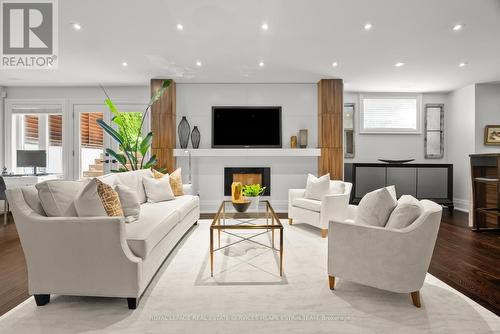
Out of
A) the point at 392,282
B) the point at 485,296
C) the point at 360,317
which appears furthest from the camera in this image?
the point at 485,296

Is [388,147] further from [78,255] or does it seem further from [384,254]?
[78,255]

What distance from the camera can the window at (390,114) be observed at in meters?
6.82

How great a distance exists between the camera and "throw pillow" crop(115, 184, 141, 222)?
2734 millimetres

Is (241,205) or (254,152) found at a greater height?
(254,152)

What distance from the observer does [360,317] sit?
1937 millimetres

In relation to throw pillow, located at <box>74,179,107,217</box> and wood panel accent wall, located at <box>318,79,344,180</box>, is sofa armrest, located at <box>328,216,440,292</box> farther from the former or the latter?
wood panel accent wall, located at <box>318,79,344,180</box>

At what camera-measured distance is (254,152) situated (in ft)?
19.3

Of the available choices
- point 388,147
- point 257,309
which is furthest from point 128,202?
point 388,147

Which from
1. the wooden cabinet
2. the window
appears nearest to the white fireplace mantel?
the window

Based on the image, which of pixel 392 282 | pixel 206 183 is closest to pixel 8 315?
pixel 392 282

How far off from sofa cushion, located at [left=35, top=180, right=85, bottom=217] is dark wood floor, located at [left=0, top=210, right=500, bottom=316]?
75cm

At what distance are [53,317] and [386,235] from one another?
2357 millimetres

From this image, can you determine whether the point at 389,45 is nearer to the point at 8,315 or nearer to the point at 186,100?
the point at 186,100

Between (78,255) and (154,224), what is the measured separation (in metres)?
0.68
